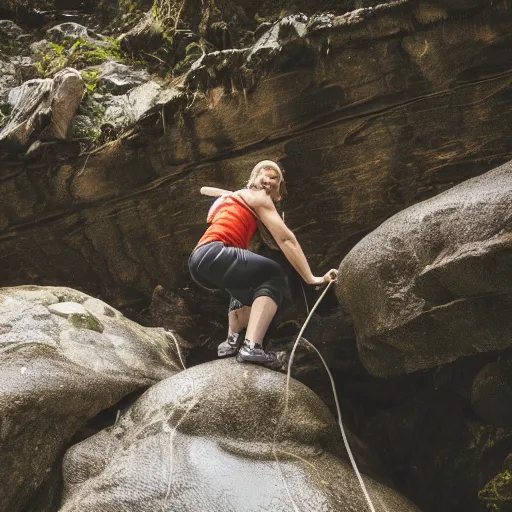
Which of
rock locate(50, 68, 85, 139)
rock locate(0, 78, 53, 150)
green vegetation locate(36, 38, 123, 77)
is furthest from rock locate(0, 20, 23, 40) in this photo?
rock locate(50, 68, 85, 139)

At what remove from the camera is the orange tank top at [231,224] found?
572 centimetres

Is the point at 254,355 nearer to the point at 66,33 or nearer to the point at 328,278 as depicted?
the point at 328,278

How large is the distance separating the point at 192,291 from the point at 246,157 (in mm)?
2169

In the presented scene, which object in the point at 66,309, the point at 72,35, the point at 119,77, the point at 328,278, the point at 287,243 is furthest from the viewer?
the point at 72,35

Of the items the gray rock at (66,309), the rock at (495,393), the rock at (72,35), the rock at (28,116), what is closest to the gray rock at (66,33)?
the rock at (72,35)

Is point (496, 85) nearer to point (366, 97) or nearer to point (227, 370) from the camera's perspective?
point (366, 97)

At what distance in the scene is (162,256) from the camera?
8391 millimetres

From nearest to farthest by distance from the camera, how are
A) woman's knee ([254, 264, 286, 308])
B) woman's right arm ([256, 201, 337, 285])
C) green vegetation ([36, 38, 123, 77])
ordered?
woman's knee ([254, 264, 286, 308]) < woman's right arm ([256, 201, 337, 285]) < green vegetation ([36, 38, 123, 77])

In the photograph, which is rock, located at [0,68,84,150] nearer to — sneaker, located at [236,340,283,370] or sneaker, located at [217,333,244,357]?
sneaker, located at [217,333,244,357]

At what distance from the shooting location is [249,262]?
5.55 m

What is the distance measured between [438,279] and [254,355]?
1.82 m

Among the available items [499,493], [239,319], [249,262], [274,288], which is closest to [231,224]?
[249,262]

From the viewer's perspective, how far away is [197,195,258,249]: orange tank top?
225 inches

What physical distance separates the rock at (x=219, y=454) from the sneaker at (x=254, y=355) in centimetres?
6
